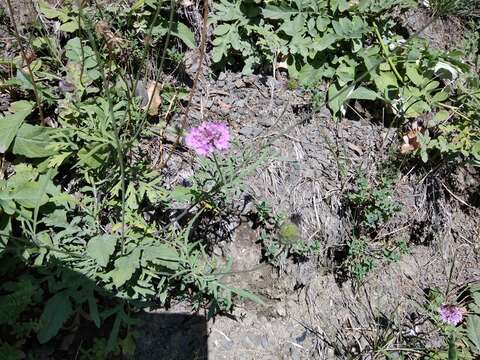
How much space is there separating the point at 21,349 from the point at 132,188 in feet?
3.08

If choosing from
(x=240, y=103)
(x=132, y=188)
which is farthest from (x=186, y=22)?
(x=132, y=188)

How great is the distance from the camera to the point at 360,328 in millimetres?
2936

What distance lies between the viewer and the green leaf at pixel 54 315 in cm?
210

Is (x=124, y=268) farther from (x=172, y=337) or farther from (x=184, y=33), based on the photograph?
(x=184, y=33)

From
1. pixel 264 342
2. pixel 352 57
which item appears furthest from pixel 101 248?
pixel 352 57

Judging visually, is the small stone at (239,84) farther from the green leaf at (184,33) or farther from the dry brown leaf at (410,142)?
the dry brown leaf at (410,142)

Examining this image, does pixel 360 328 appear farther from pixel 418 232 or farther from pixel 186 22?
pixel 186 22

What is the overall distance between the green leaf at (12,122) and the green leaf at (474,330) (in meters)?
2.91

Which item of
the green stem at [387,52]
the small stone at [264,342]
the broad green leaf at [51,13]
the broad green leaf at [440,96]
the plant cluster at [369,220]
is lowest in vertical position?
the small stone at [264,342]

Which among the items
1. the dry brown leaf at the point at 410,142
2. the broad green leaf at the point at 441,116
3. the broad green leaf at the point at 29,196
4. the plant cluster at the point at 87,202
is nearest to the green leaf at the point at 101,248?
the plant cluster at the point at 87,202

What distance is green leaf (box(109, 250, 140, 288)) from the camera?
206 centimetres

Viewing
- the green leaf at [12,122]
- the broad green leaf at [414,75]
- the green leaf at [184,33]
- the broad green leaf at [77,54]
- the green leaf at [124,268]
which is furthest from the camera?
the broad green leaf at [414,75]

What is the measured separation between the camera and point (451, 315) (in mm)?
2955

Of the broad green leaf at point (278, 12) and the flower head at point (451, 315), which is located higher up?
the broad green leaf at point (278, 12)
